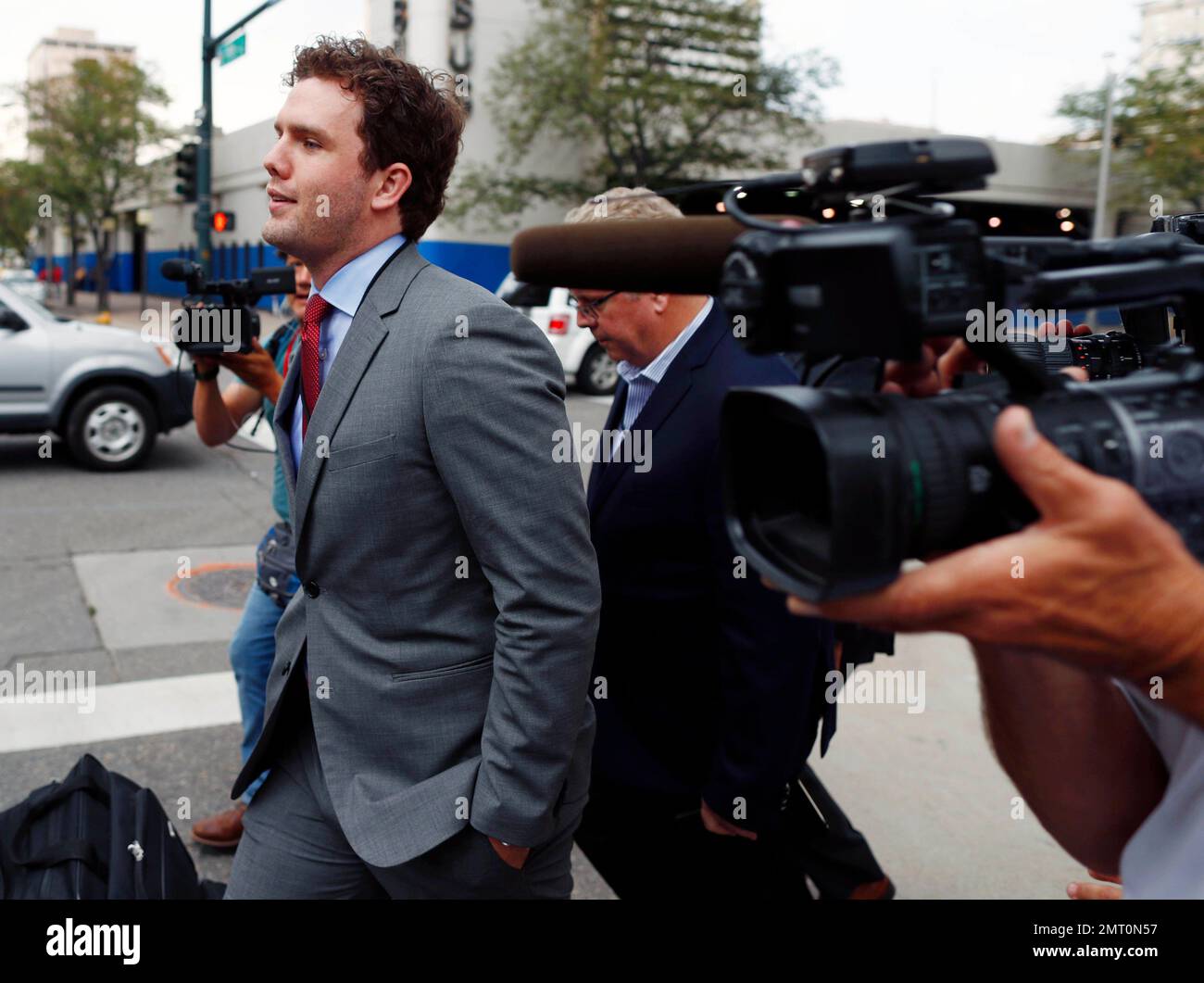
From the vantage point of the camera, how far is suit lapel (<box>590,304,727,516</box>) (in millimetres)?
2471

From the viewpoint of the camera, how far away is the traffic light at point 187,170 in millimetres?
17203

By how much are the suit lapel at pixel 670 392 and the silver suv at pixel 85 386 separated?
766 centimetres

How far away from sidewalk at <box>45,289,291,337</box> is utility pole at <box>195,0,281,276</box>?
9.10 metres

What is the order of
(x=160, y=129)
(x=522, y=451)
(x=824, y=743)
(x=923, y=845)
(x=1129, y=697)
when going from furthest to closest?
1. (x=160, y=129)
2. (x=923, y=845)
3. (x=824, y=743)
4. (x=522, y=451)
5. (x=1129, y=697)

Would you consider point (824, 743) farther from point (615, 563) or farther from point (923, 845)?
point (923, 845)

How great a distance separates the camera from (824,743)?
2.91m

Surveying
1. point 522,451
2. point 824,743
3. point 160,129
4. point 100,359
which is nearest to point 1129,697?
point 522,451

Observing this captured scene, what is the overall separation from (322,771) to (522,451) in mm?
716

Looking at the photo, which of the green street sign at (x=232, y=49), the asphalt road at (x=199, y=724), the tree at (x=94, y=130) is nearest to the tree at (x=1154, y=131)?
the green street sign at (x=232, y=49)

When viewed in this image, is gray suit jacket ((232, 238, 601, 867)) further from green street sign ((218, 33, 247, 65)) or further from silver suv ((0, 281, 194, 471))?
green street sign ((218, 33, 247, 65))

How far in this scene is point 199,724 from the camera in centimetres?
447

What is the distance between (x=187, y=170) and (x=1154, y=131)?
2205cm

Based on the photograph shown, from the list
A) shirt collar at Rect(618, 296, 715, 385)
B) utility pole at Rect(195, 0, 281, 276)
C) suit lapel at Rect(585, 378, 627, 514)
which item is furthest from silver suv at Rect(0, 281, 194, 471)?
shirt collar at Rect(618, 296, 715, 385)

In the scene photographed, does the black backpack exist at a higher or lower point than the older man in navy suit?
lower
